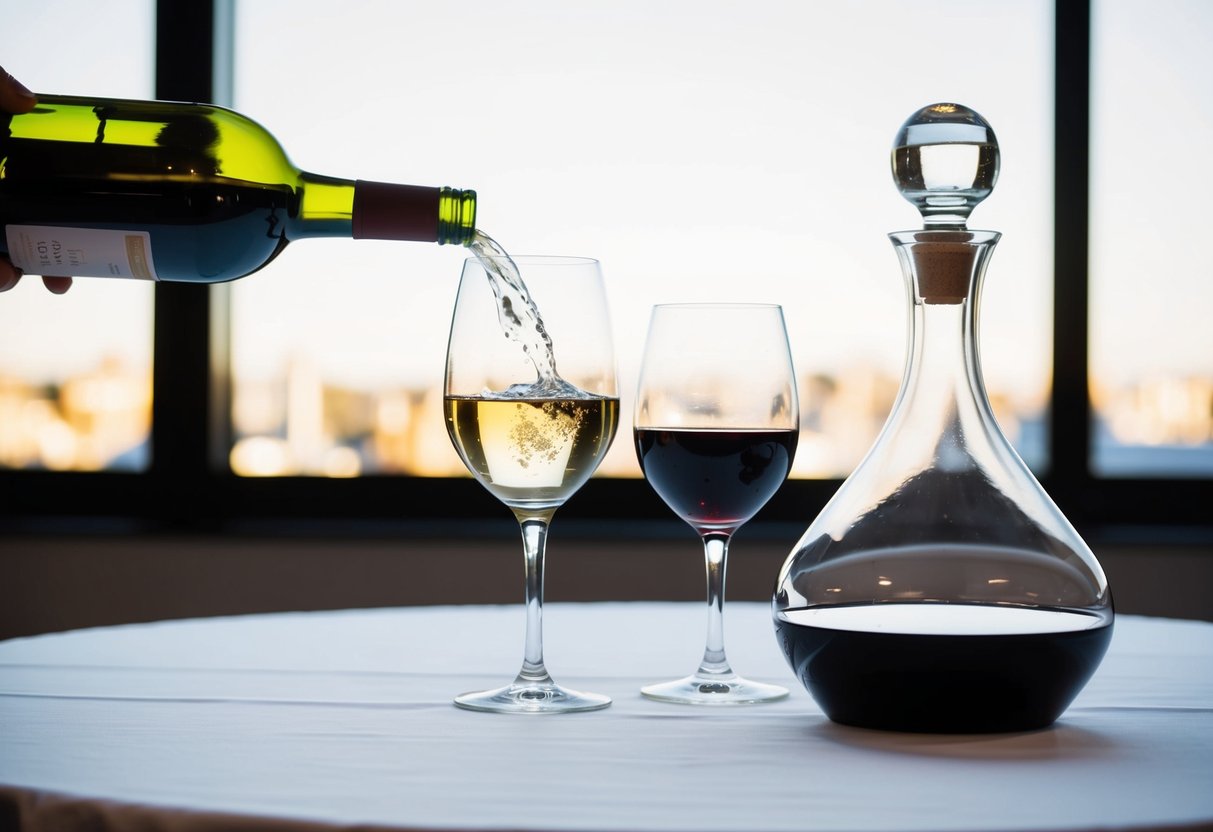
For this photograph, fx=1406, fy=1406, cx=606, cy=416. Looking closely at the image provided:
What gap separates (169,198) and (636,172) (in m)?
1.80

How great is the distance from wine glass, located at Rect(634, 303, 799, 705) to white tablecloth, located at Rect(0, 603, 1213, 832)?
0.29ft

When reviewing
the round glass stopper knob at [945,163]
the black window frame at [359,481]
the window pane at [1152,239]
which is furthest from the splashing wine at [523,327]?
the window pane at [1152,239]

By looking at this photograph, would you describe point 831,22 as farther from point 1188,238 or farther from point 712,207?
point 1188,238

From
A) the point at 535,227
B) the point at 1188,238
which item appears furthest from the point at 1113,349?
the point at 535,227

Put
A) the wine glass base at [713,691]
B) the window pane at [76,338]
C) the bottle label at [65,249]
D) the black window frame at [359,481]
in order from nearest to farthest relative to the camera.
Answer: the wine glass base at [713,691] < the bottle label at [65,249] < the black window frame at [359,481] < the window pane at [76,338]

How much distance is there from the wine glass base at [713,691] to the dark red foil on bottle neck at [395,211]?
1.22 ft

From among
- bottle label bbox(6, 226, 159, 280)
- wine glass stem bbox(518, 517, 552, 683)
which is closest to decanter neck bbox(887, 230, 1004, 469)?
wine glass stem bbox(518, 517, 552, 683)

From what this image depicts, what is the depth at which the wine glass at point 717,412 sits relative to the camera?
0.91 meters

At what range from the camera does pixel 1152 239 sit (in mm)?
2818

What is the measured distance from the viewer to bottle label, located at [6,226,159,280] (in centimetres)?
99

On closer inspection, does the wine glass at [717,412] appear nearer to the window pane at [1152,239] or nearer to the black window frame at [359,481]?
the black window frame at [359,481]

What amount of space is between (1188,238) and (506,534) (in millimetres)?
1482

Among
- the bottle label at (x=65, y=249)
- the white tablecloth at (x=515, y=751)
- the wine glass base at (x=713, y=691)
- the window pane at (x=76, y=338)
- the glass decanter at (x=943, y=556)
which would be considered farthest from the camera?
the window pane at (x=76, y=338)

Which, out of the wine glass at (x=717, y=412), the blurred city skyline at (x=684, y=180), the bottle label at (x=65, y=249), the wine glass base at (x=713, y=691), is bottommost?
the wine glass base at (x=713, y=691)
